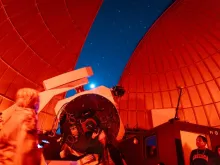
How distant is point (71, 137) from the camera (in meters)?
4.15

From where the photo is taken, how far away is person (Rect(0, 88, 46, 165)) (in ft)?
6.91

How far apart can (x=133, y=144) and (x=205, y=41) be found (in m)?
5.17

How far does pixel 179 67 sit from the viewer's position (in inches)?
396

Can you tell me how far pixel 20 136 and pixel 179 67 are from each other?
8.67 metres

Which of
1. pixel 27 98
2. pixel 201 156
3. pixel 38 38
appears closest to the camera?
pixel 27 98

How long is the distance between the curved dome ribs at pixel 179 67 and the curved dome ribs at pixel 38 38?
266 centimetres

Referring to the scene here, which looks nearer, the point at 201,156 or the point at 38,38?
the point at 201,156

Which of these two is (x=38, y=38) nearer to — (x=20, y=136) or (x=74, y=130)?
(x=74, y=130)

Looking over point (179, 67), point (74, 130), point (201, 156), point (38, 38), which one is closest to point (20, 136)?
point (74, 130)

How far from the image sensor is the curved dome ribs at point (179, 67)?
920 cm

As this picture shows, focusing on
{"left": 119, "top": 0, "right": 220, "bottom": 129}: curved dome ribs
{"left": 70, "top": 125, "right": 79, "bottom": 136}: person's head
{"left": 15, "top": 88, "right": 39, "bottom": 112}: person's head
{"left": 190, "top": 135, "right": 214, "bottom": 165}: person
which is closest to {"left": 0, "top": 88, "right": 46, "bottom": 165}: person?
{"left": 15, "top": 88, "right": 39, "bottom": 112}: person's head

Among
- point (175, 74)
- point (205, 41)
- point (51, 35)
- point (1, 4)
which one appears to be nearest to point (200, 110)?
point (175, 74)

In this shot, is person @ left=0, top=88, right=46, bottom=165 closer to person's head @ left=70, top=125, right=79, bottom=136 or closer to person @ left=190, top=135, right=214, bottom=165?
person's head @ left=70, top=125, right=79, bottom=136

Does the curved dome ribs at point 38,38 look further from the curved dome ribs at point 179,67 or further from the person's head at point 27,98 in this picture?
the person's head at point 27,98
